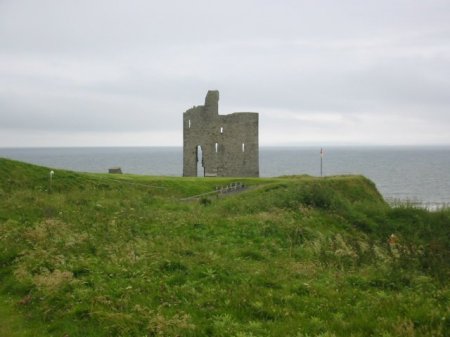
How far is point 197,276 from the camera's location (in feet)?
42.0

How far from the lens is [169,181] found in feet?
130

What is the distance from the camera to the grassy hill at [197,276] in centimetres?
973

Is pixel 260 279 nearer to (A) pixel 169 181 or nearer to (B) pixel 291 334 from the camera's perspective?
(B) pixel 291 334

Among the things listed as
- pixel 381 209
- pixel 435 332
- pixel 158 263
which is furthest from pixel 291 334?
pixel 381 209

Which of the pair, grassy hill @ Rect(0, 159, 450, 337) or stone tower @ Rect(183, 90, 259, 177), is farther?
stone tower @ Rect(183, 90, 259, 177)

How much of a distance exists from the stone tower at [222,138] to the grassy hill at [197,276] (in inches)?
1123

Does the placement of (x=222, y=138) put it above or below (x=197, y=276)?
above

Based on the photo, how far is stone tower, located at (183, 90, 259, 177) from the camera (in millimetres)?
53125

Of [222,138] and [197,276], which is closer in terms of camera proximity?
[197,276]

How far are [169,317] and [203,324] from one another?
0.81 metres

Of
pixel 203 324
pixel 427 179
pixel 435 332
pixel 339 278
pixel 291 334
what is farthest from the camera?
pixel 427 179

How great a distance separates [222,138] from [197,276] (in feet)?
135

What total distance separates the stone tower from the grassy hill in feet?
93.6

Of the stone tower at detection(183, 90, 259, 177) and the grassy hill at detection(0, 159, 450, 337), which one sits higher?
the stone tower at detection(183, 90, 259, 177)
